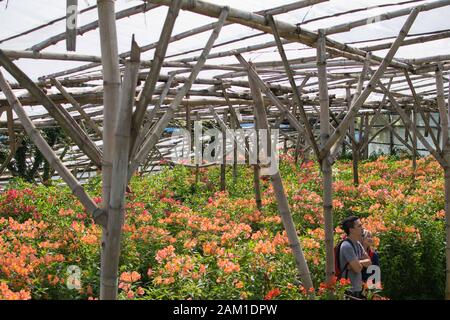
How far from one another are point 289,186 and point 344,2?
11.9 ft

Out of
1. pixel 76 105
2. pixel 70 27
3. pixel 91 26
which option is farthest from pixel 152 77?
pixel 91 26

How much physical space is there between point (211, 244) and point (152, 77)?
Answer: 217cm

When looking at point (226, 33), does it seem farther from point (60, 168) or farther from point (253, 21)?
point (60, 168)

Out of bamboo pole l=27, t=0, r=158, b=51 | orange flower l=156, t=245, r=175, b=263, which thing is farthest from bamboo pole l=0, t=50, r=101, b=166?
orange flower l=156, t=245, r=175, b=263

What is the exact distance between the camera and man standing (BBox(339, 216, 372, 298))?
147 inches

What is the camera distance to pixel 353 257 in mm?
3758

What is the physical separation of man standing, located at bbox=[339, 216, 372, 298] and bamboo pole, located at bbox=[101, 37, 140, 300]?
236cm

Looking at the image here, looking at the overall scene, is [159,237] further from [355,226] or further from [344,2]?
[344,2]

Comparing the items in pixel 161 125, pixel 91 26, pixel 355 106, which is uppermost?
pixel 91 26

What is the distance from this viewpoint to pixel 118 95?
5.88ft

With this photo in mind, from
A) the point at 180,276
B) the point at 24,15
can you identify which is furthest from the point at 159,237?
the point at 24,15

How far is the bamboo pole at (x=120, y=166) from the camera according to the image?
1703 millimetres

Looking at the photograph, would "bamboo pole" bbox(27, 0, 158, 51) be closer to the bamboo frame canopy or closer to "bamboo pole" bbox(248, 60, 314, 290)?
the bamboo frame canopy

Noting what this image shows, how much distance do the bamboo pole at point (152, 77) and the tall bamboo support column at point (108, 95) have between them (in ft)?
0.29
